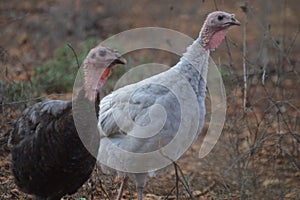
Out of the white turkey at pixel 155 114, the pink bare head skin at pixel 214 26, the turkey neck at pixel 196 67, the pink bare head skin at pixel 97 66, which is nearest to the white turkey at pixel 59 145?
the pink bare head skin at pixel 97 66

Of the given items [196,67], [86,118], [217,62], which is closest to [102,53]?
[86,118]

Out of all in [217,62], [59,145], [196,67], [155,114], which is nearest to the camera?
[59,145]

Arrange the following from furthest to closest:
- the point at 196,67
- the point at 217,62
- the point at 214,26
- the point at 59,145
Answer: the point at 217,62
the point at 214,26
the point at 196,67
the point at 59,145

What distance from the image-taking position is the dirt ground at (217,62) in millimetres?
5758

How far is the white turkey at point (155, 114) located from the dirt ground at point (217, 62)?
0.34m

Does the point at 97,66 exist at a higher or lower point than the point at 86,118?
higher

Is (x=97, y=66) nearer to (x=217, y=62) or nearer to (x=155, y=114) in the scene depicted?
(x=155, y=114)

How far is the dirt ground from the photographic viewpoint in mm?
5758

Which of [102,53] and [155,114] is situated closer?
[102,53]

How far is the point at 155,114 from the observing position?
4832mm

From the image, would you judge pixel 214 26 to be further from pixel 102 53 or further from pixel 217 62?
pixel 217 62

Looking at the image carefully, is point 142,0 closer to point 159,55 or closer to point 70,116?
point 159,55

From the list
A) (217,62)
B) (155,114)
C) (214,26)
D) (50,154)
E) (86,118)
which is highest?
(214,26)

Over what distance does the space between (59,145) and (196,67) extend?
1.39 metres
